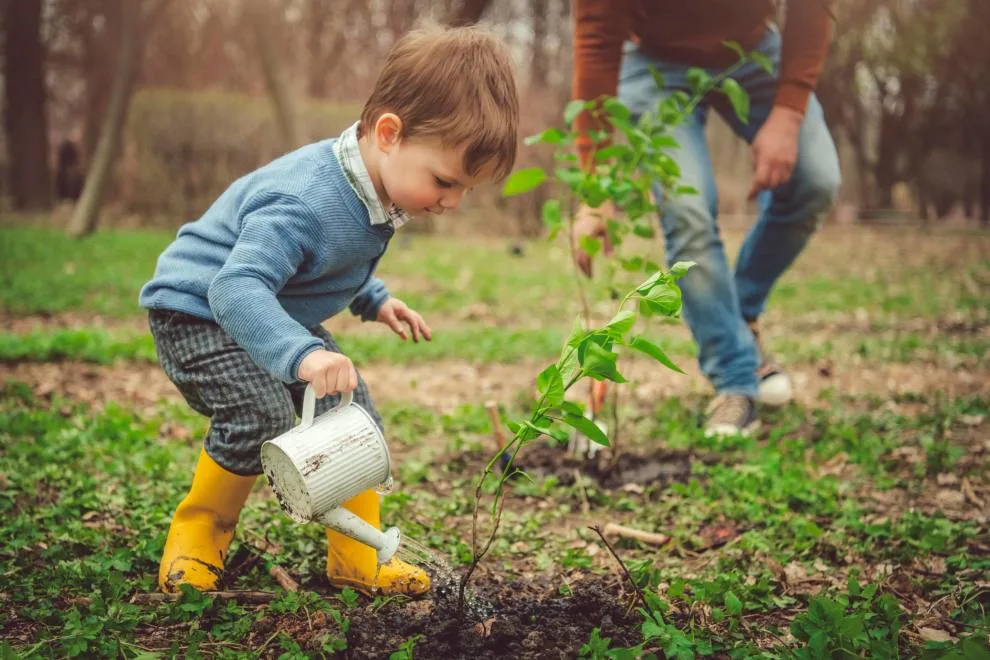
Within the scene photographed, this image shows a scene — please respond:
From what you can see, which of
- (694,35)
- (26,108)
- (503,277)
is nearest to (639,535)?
(694,35)

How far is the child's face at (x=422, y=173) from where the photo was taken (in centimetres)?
188

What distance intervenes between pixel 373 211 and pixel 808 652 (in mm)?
1257

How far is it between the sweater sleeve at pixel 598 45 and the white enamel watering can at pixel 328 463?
171 cm

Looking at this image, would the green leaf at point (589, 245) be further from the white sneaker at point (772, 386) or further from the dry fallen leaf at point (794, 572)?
the white sneaker at point (772, 386)

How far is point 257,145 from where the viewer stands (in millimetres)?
13750

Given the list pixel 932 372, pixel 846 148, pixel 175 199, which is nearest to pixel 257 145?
pixel 175 199

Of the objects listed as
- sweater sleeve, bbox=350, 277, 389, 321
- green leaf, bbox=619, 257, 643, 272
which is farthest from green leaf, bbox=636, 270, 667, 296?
green leaf, bbox=619, 257, 643, 272

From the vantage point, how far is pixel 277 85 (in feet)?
35.1

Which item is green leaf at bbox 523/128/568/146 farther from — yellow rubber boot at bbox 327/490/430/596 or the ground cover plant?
yellow rubber boot at bbox 327/490/430/596

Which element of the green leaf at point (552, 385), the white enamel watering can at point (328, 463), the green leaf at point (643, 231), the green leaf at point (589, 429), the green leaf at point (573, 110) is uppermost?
the green leaf at point (573, 110)

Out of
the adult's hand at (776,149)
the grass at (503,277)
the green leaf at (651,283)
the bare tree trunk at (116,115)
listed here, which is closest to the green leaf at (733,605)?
the green leaf at (651,283)

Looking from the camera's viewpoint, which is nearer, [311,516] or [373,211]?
[311,516]

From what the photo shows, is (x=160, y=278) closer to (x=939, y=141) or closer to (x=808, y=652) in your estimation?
(x=808, y=652)

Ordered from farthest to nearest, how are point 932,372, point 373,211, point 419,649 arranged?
point 932,372 → point 373,211 → point 419,649
